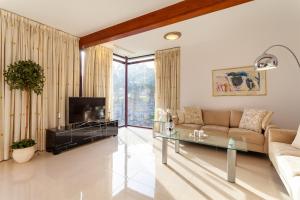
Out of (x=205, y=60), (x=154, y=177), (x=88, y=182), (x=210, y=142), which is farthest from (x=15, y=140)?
(x=205, y=60)

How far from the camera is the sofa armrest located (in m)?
2.53

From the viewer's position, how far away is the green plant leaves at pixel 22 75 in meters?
2.64

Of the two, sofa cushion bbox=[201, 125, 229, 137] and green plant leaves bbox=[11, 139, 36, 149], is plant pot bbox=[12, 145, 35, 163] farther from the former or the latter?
sofa cushion bbox=[201, 125, 229, 137]

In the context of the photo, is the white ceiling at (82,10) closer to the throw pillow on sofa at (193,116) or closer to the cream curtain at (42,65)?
the cream curtain at (42,65)

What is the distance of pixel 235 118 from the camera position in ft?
12.4

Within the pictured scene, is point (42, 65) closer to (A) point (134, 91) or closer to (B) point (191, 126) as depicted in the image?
(A) point (134, 91)

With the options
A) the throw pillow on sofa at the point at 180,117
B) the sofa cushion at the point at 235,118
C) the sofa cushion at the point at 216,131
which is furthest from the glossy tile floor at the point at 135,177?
the throw pillow on sofa at the point at 180,117

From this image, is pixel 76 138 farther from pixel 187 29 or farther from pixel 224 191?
pixel 187 29

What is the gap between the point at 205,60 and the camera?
445 centimetres

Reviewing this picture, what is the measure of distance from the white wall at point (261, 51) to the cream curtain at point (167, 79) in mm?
715

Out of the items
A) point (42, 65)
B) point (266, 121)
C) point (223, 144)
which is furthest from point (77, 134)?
point (266, 121)

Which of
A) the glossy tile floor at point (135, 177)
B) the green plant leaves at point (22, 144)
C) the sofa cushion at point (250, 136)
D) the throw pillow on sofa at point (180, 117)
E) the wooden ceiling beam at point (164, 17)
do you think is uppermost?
the wooden ceiling beam at point (164, 17)

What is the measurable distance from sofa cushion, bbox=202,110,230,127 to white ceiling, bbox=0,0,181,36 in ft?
9.19

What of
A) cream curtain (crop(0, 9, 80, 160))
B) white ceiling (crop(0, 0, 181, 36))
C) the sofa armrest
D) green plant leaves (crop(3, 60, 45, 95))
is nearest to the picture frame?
the sofa armrest
